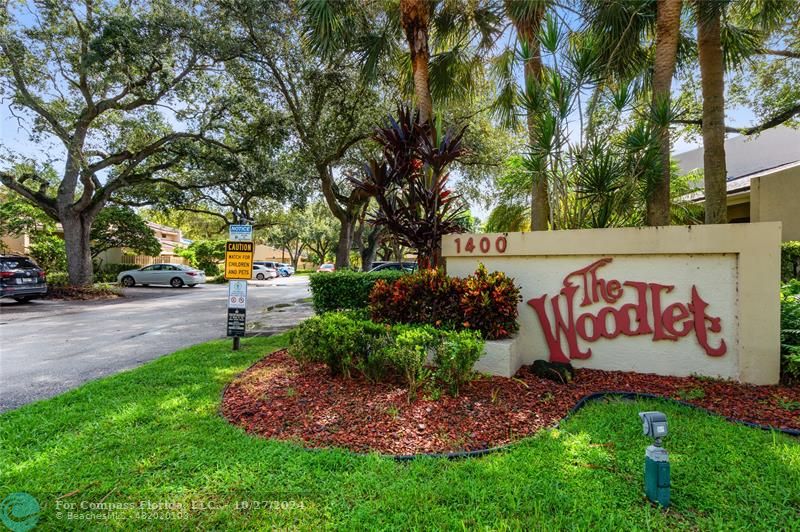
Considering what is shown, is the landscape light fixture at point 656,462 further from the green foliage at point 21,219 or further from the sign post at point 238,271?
the green foliage at point 21,219

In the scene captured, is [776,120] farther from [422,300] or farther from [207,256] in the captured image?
[207,256]

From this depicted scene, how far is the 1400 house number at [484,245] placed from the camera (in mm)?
4926

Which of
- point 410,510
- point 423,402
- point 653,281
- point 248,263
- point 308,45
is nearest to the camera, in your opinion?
point 410,510

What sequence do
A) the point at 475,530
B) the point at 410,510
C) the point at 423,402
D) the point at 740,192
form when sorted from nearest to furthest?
the point at 475,530 → the point at 410,510 → the point at 423,402 → the point at 740,192

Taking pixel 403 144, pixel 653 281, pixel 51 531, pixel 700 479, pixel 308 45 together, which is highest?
pixel 308 45

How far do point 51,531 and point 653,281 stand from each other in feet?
17.4

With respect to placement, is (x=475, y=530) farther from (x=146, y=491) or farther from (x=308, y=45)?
(x=308, y=45)

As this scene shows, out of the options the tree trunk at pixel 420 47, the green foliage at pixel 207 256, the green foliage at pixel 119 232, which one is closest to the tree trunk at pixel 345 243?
the tree trunk at pixel 420 47

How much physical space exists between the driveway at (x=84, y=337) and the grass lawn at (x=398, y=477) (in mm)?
1807

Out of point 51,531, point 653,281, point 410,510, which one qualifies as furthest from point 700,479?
point 51,531

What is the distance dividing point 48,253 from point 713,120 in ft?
78.0

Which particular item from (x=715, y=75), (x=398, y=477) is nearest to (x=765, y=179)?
(x=715, y=75)

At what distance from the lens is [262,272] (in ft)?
88.6

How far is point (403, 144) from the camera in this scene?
17.4 feet
